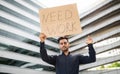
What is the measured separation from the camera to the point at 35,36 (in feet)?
87.0

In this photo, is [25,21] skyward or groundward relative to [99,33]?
skyward

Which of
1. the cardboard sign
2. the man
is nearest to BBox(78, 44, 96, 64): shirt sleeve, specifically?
the man

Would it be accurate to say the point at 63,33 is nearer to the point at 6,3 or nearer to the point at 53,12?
the point at 53,12

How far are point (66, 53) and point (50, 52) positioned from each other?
2504 centimetres

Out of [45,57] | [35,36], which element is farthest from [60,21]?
[35,36]

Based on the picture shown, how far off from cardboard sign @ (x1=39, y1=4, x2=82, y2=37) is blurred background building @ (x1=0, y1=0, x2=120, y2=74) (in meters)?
16.1

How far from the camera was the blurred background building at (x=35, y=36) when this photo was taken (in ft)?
69.8

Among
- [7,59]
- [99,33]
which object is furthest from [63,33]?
[99,33]

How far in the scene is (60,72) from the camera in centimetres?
326

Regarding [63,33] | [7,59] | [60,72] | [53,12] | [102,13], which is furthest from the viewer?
[102,13]

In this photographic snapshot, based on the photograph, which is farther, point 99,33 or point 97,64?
point 99,33

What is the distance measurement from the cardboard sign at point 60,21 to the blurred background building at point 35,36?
1610cm

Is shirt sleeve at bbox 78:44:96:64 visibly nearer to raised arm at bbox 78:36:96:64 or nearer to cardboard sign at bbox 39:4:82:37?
raised arm at bbox 78:36:96:64

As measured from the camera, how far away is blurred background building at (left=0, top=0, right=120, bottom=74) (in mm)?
21281
